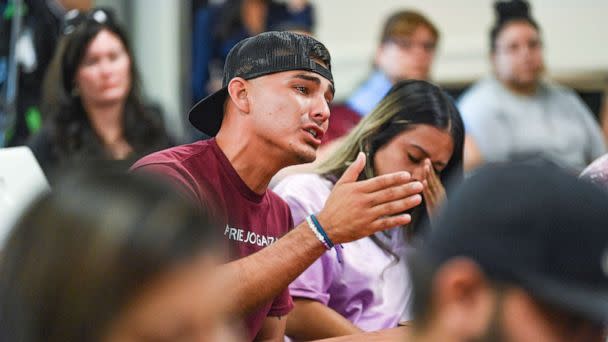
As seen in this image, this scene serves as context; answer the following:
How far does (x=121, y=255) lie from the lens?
2.54 ft

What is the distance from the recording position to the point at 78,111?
326 cm

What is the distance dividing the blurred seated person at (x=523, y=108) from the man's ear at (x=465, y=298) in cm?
296

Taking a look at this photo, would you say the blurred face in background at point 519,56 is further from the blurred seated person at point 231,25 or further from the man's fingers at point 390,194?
the man's fingers at point 390,194

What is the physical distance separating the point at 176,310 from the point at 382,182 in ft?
3.23

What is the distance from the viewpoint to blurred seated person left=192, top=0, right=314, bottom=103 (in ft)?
15.2

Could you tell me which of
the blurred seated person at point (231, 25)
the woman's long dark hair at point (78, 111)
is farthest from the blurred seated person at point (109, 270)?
the blurred seated person at point (231, 25)

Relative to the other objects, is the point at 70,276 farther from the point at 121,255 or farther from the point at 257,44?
the point at 257,44

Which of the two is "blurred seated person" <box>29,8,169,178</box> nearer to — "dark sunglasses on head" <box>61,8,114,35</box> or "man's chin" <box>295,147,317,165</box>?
"dark sunglasses on head" <box>61,8,114,35</box>

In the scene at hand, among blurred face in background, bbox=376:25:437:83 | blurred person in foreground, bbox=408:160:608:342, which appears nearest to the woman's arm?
blurred person in foreground, bbox=408:160:608:342

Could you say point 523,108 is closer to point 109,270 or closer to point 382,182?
point 382,182

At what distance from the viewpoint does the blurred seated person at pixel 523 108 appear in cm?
380

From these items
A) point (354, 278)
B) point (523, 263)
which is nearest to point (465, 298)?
point (523, 263)

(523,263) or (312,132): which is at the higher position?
(523,263)

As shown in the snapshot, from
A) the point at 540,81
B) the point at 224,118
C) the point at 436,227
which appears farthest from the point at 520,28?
the point at 436,227
